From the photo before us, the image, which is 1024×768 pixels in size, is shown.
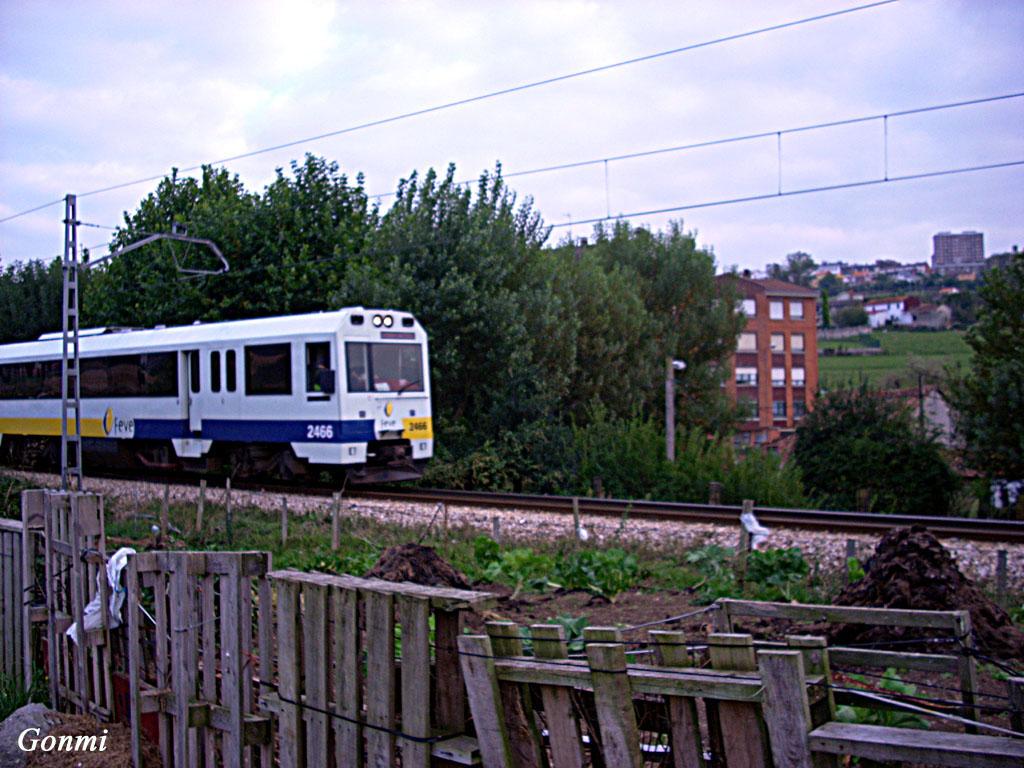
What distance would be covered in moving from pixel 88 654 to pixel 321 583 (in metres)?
3.17

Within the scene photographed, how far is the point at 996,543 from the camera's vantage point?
1251 centimetres

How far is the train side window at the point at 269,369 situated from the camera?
18947mm

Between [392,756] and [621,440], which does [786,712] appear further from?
[621,440]

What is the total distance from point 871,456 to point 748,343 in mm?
45411

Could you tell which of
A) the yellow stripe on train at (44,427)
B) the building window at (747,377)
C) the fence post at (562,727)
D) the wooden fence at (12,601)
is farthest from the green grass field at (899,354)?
the fence post at (562,727)

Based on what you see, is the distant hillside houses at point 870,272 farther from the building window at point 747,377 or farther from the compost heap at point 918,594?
the compost heap at point 918,594

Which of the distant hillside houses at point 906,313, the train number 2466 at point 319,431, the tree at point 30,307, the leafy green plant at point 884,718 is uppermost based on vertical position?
the distant hillside houses at point 906,313

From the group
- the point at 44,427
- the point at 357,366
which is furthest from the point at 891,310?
the point at 357,366

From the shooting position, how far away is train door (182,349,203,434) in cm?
2077

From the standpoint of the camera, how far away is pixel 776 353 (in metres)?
79.2

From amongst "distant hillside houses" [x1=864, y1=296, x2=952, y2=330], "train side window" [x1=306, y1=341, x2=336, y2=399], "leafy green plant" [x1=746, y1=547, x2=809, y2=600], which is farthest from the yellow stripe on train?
"distant hillside houses" [x1=864, y1=296, x2=952, y2=330]

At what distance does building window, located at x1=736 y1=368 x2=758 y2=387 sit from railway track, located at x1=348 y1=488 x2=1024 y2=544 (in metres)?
60.1

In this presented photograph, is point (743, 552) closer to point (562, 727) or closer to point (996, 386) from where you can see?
point (562, 727)

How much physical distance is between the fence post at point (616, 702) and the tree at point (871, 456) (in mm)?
27128
